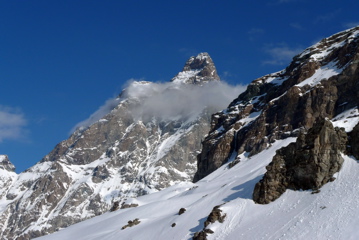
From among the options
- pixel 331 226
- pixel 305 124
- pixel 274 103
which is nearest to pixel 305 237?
pixel 331 226

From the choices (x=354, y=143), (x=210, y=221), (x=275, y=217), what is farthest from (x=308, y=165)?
(x=210, y=221)

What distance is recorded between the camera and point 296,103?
136m

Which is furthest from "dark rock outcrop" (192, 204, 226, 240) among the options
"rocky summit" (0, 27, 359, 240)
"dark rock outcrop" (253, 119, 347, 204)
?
"dark rock outcrop" (253, 119, 347, 204)

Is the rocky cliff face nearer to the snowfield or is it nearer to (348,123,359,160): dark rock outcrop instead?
(348,123,359,160): dark rock outcrop

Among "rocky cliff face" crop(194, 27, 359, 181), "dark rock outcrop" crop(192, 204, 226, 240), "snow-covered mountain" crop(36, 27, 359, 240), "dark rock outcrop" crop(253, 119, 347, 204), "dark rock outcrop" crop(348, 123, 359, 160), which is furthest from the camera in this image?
"rocky cliff face" crop(194, 27, 359, 181)

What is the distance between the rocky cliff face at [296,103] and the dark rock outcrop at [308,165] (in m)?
45.1

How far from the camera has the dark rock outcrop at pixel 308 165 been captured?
6694 centimetres

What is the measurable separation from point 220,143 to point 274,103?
72.9 ft

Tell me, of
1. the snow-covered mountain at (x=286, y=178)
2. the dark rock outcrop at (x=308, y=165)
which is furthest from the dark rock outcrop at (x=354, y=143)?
the dark rock outcrop at (x=308, y=165)

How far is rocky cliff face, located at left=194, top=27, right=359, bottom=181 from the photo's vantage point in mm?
126625

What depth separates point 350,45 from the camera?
138750mm

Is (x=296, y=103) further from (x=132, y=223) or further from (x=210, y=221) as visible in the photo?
(x=210, y=221)

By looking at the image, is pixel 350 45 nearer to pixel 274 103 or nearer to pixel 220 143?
pixel 274 103

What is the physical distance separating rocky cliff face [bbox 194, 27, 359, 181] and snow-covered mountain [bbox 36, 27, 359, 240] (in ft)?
1.07
